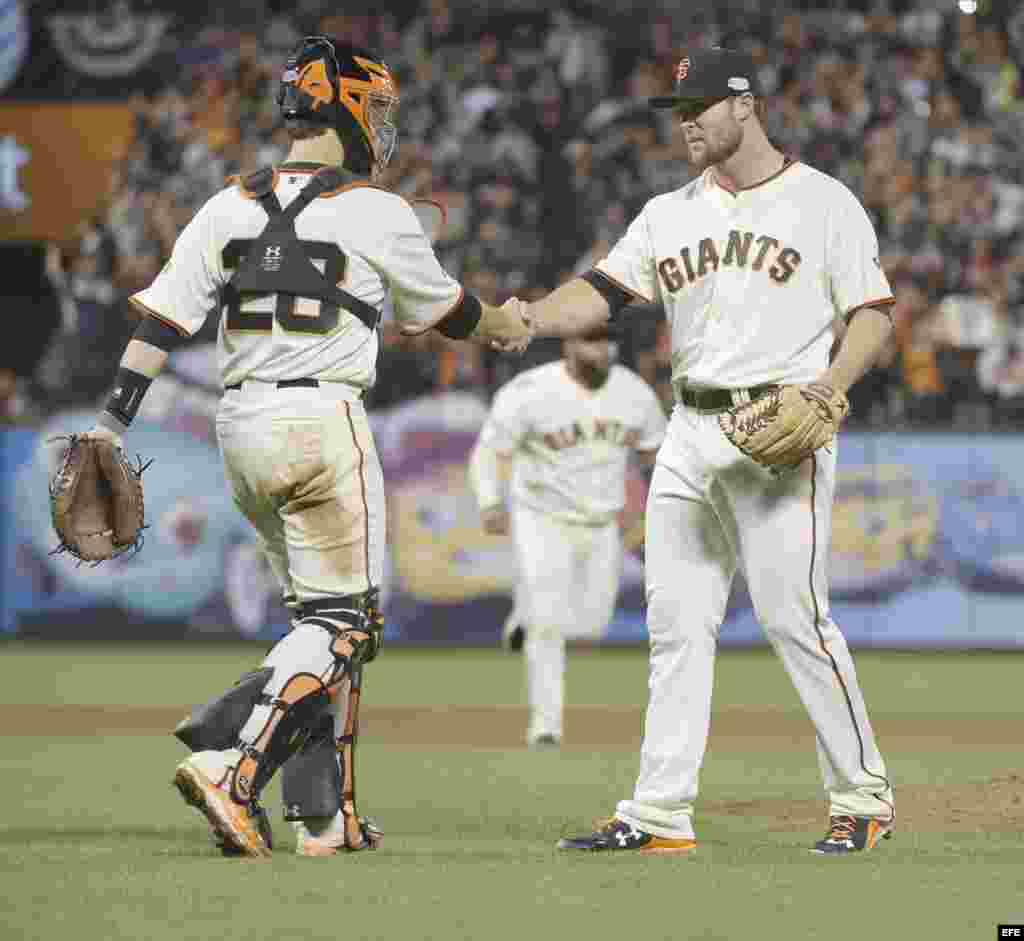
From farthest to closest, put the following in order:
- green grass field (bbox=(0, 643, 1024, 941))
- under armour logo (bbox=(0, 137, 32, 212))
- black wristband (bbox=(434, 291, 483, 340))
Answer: under armour logo (bbox=(0, 137, 32, 212)), black wristband (bbox=(434, 291, 483, 340)), green grass field (bbox=(0, 643, 1024, 941))

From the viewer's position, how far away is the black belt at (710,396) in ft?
22.6

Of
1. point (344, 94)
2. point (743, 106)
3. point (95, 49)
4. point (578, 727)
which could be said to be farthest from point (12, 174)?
point (743, 106)

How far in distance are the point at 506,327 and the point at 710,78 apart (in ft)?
3.45

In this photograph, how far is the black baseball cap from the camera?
273 inches

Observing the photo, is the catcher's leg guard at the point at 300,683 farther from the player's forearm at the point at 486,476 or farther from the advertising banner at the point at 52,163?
the advertising banner at the point at 52,163

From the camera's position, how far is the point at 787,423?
21.6ft

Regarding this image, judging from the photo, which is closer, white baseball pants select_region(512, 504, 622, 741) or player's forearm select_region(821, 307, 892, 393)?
player's forearm select_region(821, 307, 892, 393)

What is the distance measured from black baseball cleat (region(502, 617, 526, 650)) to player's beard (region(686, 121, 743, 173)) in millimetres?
5815

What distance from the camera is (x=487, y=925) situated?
5.28 meters

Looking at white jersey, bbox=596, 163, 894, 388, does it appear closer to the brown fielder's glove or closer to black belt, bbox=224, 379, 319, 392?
the brown fielder's glove

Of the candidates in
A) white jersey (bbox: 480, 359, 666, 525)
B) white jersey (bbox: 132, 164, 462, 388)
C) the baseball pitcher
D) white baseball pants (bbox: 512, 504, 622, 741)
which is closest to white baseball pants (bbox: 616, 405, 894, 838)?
the baseball pitcher

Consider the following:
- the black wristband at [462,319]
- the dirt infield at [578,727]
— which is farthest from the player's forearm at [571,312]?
the dirt infield at [578,727]

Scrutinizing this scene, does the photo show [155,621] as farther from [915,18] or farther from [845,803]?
[845,803]

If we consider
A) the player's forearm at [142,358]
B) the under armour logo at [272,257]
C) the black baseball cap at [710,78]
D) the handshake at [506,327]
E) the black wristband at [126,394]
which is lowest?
the black wristband at [126,394]
